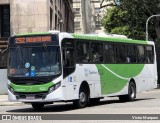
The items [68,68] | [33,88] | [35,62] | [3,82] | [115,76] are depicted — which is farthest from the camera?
[3,82]

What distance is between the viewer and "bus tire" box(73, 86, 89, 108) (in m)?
21.0

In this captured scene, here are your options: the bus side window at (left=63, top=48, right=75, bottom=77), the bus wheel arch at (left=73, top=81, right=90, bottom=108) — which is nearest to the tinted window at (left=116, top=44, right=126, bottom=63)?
the bus wheel arch at (left=73, top=81, right=90, bottom=108)

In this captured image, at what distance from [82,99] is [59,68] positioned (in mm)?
2188

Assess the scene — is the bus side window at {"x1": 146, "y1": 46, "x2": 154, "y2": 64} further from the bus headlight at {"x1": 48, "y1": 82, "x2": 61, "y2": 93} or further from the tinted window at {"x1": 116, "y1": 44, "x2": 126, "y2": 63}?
the bus headlight at {"x1": 48, "y1": 82, "x2": 61, "y2": 93}

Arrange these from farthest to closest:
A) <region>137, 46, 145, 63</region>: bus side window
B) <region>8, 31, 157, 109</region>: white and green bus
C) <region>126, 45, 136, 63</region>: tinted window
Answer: <region>137, 46, 145, 63</region>: bus side window
<region>126, 45, 136, 63</region>: tinted window
<region>8, 31, 157, 109</region>: white and green bus

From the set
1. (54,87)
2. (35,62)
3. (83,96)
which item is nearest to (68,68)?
(54,87)

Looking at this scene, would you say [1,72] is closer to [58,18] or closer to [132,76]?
[132,76]

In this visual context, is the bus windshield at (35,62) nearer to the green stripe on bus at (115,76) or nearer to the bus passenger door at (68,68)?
the bus passenger door at (68,68)

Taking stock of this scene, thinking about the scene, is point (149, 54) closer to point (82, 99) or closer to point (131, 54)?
point (131, 54)

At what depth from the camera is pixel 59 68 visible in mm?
19828

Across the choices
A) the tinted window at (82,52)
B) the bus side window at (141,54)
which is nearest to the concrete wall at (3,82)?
the bus side window at (141,54)

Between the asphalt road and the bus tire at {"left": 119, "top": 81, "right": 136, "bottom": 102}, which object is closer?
the asphalt road

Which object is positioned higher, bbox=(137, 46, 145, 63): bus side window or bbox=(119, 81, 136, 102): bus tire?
bbox=(137, 46, 145, 63): bus side window

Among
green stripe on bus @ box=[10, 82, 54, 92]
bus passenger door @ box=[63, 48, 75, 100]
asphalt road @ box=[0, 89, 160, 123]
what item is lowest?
asphalt road @ box=[0, 89, 160, 123]
